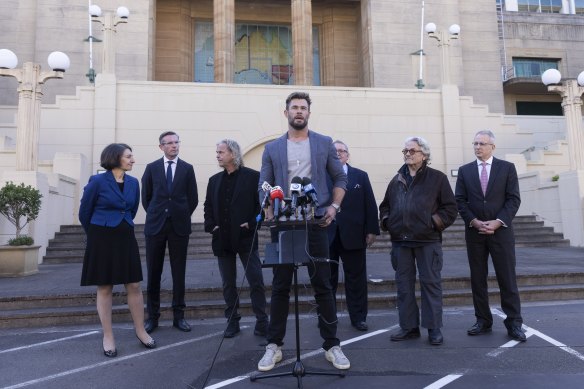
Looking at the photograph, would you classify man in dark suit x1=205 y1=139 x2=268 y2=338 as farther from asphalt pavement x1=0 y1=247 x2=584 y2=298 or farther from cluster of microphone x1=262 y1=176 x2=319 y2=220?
asphalt pavement x1=0 y1=247 x2=584 y2=298

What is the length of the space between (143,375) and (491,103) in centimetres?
2561

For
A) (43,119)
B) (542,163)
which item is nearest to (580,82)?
(542,163)

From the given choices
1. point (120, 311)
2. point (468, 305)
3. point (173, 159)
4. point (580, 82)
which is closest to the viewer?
point (173, 159)

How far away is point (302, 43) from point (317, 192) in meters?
19.6

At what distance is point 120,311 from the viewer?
19.0 ft

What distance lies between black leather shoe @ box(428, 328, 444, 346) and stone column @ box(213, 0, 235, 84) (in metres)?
18.4

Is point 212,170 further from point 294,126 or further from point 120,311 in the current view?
point 294,126

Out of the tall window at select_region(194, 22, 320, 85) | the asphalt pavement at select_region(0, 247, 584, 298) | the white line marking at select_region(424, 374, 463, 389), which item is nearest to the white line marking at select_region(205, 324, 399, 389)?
the white line marking at select_region(424, 374, 463, 389)

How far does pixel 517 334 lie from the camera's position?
459 centimetres

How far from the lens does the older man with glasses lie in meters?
4.62

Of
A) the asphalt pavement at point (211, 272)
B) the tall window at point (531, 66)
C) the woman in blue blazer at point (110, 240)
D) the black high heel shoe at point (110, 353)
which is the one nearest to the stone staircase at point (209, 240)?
the asphalt pavement at point (211, 272)

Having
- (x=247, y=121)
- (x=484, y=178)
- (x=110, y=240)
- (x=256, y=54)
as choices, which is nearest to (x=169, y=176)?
(x=110, y=240)

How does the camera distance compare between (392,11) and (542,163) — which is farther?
(392,11)

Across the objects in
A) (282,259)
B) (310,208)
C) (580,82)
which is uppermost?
(580,82)
